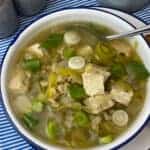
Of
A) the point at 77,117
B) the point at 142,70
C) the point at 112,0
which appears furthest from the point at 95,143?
the point at 112,0

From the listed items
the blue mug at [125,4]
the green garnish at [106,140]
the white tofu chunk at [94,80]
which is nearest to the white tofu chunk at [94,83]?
the white tofu chunk at [94,80]

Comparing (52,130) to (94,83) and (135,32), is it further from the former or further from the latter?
(135,32)

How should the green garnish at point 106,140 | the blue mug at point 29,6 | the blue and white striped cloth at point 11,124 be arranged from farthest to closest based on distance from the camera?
1. the blue mug at point 29,6
2. the blue and white striped cloth at point 11,124
3. the green garnish at point 106,140

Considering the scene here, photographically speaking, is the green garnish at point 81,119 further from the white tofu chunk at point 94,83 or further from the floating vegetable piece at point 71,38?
the floating vegetable piece at point 71,38

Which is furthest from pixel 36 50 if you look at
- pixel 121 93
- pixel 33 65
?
pixel 121 93

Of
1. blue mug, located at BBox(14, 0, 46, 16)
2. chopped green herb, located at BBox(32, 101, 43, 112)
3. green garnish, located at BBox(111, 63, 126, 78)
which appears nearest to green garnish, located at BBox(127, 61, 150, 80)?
green garnish, located at BBox(111, 63, 126, 78)

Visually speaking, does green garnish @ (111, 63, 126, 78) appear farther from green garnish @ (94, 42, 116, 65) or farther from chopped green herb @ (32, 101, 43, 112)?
chopped green herb @ (32, 101, 43, 112)
